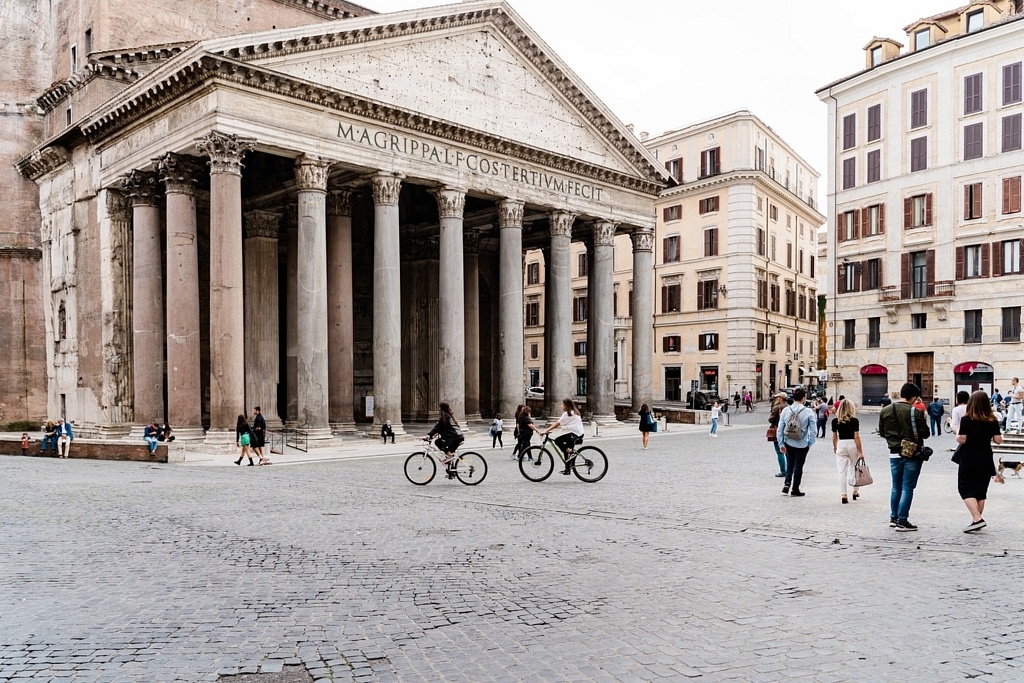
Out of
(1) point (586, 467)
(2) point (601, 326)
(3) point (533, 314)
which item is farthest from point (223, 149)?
(3) point (533, 314)

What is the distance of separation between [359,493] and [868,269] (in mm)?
34674

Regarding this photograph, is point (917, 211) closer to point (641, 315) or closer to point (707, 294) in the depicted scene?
point (707, 294)

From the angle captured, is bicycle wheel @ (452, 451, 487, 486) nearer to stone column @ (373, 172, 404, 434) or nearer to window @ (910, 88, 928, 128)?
stone column @ (373, 172, 404, 434)

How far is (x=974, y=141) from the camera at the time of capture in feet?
124

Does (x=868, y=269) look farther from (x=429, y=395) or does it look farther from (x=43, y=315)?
(x=43, y=315)

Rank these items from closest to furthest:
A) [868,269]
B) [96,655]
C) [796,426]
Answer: [96,655] → [796,426] → [868,269]

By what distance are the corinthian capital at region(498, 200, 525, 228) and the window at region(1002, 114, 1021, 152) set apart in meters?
22.8

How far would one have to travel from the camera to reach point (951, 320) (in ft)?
125

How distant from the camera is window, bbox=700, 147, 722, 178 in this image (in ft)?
167

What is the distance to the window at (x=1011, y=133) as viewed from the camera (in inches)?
1427

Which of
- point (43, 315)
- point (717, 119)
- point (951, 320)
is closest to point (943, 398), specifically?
point (951, 320)

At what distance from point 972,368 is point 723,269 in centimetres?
1588

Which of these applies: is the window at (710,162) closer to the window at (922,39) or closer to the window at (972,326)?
the window at (922,39)

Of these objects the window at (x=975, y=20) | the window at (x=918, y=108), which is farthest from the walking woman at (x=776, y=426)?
the window at (x=975, y=20)
